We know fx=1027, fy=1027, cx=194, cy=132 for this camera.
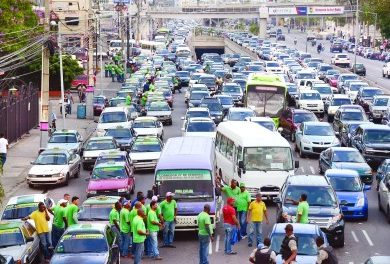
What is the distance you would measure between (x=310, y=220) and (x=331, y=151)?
11561 millimetres

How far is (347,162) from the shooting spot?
37.0 meters

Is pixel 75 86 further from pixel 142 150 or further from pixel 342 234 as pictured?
pixel 342 234

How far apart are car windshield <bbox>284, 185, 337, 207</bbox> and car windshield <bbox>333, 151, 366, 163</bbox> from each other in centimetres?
900

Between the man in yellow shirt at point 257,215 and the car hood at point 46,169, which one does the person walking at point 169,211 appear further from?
the car hood at point 46,169

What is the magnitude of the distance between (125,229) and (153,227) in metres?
0.70

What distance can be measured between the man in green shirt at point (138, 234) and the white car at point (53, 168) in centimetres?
1459

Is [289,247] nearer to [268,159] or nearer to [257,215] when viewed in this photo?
[257,215]

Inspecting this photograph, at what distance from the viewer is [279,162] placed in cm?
3319

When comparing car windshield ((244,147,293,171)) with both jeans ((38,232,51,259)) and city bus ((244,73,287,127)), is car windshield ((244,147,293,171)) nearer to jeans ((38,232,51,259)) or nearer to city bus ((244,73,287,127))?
jeans ((38,232,51,259))

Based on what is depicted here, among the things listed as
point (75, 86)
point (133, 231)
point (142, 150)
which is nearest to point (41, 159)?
point (142, 150)

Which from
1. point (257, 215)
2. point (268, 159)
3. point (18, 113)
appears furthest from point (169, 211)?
point (18, 113)

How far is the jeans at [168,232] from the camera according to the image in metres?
27.4

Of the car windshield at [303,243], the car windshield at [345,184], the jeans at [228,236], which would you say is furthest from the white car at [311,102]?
the car windshield at [303,243]

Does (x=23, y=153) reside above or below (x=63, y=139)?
below
